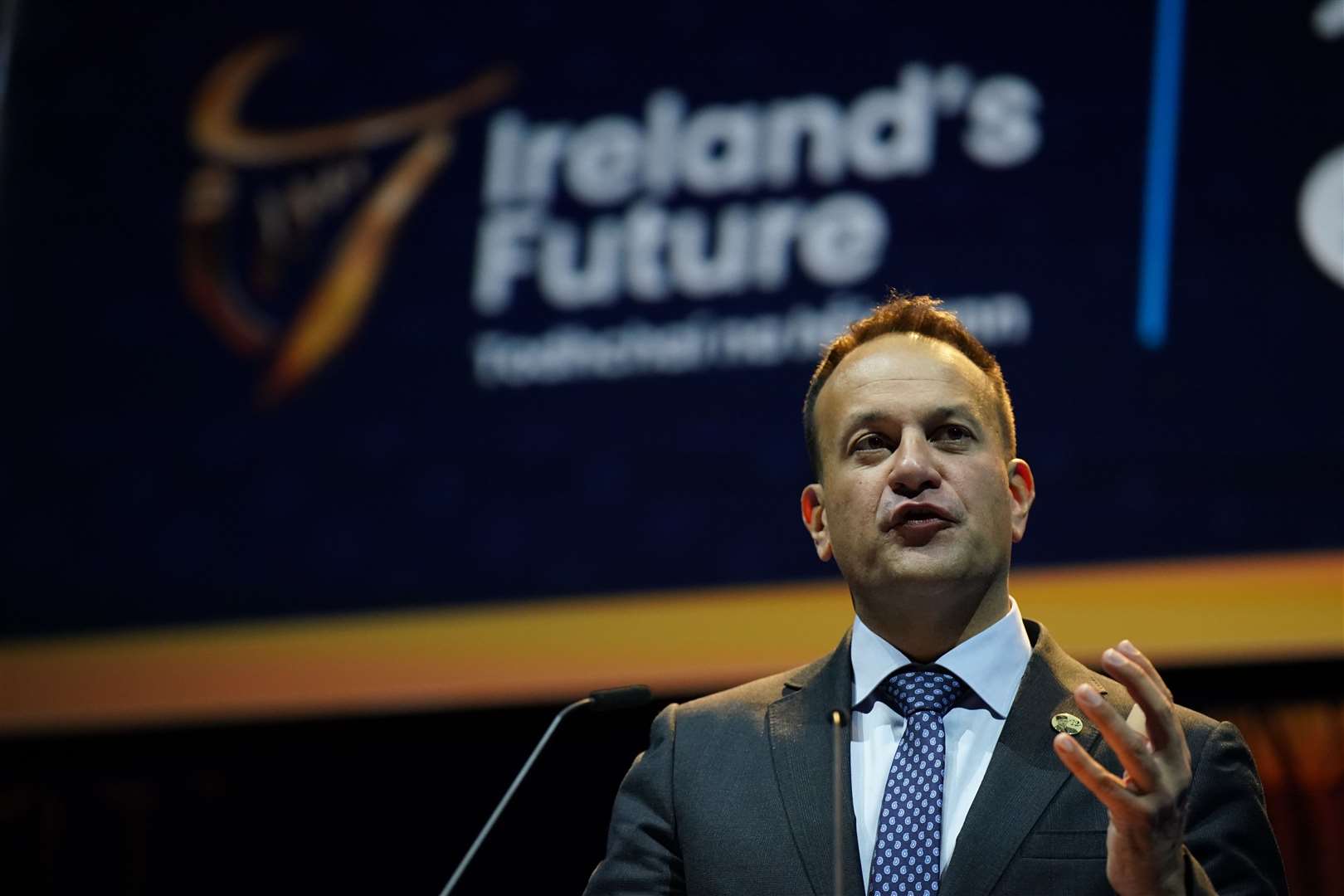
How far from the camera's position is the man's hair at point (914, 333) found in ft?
8.10

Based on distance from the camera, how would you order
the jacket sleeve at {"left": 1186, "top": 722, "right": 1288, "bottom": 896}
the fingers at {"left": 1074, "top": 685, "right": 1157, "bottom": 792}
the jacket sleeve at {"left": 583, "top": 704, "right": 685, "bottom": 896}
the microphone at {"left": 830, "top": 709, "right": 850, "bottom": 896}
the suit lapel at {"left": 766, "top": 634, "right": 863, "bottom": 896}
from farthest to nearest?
the jacket sleeve at {"left": 583, "top": 704, "right": 685, "bottom": 896}
the suit lapel at {"left": 766, "top": 634, "right": 863, "bottom": 896}
the jacket sleeve at {"left": 1186, "top": 722, "right": 1288, "bottom": 896}
the microphone at {"left": 830, "top": 709, "right": 850, "bottom": 896}
the fingers at {"left": 1074, "top": 685, "right": 1157, "bottom": 792}

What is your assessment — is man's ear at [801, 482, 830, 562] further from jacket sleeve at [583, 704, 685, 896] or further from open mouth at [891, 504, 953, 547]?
jacket sleeve at [583, 704, 685, 896]

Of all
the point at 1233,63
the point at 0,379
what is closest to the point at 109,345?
the point at 0,379

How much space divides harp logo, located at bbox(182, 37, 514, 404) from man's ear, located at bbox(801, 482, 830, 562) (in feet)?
8.86

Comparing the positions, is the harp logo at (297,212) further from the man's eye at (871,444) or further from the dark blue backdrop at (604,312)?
the man's eye at (871,444)

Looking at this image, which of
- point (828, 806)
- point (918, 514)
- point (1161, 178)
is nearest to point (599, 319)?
point (1161, 178)

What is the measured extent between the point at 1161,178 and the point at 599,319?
1.56 meters

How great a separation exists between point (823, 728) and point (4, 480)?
3719 mm

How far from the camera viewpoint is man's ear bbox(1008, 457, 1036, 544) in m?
2.44

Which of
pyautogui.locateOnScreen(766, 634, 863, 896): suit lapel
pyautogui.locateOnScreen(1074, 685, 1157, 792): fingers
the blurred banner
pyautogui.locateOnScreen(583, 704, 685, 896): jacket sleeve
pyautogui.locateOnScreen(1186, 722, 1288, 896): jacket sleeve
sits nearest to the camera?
pyautogui.locateOnScreen(1074, 685, 1157, 792): fingers

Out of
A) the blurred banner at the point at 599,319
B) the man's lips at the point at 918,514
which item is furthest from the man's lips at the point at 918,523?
the blurred banner at the point at 599,319

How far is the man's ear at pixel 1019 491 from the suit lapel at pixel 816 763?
0.99 feet

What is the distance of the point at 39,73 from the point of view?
5.65 meters

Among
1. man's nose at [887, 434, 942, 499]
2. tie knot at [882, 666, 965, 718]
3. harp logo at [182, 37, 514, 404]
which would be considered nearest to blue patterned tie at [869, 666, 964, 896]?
tie knot at [882, 666, 965, 718]
